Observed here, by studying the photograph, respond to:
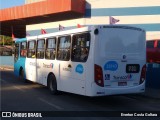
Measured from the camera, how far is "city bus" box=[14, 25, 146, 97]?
1113 centimetres

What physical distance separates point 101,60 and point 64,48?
2563 millimetres

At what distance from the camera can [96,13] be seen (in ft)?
90.0

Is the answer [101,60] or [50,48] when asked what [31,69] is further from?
[101,60]

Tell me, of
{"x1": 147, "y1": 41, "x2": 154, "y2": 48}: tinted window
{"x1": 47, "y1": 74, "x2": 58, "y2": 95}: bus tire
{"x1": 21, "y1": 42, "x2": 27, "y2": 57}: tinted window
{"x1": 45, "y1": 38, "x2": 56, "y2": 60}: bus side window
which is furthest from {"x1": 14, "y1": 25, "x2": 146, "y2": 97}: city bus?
{"x1": 147, "y1": 41, "x2": 154, "y2": 48}: tinted window

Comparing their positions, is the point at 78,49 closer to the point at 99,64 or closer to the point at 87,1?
the point at 99,64

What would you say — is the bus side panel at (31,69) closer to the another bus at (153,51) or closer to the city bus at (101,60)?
the city bus at (101,60)

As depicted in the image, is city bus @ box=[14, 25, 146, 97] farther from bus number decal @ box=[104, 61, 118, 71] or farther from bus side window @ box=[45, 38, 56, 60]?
bus side window @ box=[45, 38, 56, 60]

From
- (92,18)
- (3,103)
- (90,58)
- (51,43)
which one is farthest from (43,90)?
(92,18)

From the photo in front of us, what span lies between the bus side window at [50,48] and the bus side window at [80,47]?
2.11 meters

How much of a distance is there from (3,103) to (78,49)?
3320 mm

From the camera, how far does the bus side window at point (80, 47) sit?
1149cm

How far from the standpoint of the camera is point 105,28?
11.3m

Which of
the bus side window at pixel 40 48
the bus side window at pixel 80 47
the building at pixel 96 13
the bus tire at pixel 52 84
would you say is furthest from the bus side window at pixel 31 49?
the building at pixel 96 13

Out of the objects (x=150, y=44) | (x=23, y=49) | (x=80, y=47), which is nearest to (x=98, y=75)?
(x=80, y=47)
